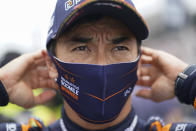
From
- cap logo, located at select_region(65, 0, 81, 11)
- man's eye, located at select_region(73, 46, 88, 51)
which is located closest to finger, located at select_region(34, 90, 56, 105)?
man's eye, located at select_region(73, 46, 88, 51)

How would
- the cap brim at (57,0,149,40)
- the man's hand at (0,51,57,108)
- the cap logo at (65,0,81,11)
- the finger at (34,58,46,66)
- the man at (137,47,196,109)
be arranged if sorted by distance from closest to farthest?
1. the cap brim at (57,0,149,40)
2. the cap logo at (65,0,81,11)
3. the man at (137,47,196,109)
4. the man's hand at (0,51,57,108)
5. the finger at (34,58,46,66)

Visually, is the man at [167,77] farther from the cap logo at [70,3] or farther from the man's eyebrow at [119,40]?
the cap logo at [70,3]

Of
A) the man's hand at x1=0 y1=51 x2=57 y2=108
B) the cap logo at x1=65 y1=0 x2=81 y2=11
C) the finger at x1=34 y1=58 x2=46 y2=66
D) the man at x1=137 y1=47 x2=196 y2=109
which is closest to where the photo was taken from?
the cap logo at x1=65 y1=0 x2=81 y2=11

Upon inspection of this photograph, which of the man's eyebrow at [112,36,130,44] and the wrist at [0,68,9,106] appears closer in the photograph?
the man's eyebrow at [112,36,130,44]

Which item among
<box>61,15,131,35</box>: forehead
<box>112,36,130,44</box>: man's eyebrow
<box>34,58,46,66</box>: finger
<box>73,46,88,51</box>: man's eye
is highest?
<box>61,15,131,35</box>: forehead

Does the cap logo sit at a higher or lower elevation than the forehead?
higher

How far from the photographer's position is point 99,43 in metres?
2.54

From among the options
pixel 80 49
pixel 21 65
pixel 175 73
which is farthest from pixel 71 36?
pixel 175 73

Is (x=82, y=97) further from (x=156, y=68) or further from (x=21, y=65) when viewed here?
(x=156, y=68)

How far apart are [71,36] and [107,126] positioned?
803 millimetres

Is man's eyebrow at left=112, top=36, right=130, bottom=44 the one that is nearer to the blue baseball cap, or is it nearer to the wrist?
the blue baseball cap

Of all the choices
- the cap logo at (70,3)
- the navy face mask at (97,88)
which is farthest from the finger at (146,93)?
the cap logo at (70,3)

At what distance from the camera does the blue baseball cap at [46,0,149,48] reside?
2428 mm

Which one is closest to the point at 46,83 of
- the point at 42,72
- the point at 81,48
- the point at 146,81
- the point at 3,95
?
the point at 42,72
